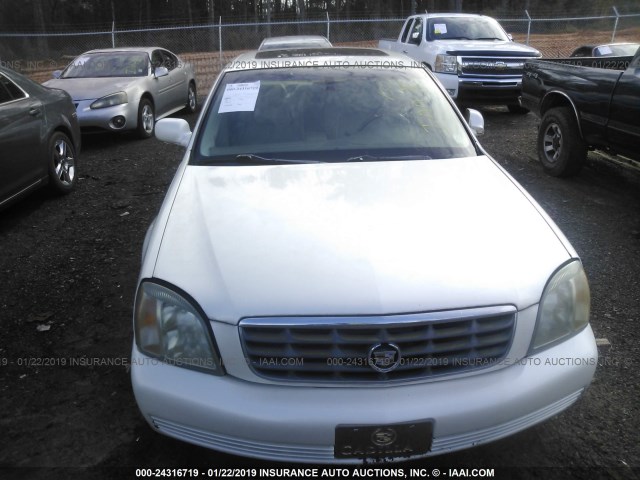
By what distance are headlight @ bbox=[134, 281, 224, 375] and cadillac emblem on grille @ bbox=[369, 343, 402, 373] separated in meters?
0.54

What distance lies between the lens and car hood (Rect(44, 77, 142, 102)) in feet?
27.2

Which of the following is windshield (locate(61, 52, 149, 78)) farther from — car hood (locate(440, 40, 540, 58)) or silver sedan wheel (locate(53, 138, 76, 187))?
car hood (locate(440, 40, 540, 58))

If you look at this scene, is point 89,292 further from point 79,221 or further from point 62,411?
point 79,221

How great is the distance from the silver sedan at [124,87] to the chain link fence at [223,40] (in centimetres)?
520

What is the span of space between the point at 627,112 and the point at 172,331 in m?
4.79

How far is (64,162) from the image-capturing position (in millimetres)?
6031

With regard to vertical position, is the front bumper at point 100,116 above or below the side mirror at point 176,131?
below

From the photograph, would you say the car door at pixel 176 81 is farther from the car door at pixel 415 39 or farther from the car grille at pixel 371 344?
the car grille at pixel 371 344

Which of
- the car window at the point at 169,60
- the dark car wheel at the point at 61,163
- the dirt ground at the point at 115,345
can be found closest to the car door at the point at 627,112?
the dirt ground at the point at 115,345

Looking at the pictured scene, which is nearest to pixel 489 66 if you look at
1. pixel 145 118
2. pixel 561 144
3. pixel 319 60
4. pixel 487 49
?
pixel 487 49

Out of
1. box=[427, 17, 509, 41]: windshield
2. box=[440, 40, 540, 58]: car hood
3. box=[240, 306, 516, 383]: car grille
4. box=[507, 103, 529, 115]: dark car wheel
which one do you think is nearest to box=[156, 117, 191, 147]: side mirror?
box=[240, 306, 516, 383]: car grille

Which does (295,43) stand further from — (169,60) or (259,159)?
(259,159)

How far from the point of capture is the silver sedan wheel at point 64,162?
5.83 metres

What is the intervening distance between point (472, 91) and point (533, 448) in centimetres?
822
